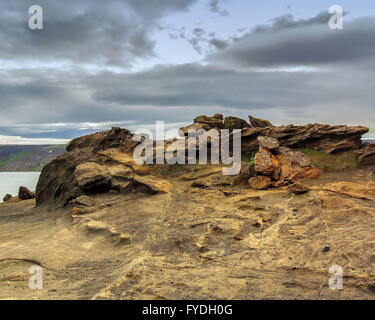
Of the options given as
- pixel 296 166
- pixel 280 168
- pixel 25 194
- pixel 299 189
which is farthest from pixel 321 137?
pixel 25 194

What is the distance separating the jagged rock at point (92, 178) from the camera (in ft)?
66.1

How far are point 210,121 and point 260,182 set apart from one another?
10263 mm

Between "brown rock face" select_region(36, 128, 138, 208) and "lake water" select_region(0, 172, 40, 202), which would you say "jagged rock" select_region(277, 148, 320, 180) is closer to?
"brown rock face" select_region(36, 128, 138, 208)

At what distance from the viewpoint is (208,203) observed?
1738cm

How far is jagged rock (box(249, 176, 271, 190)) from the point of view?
1880 cm

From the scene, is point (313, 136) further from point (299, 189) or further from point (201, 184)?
point (201, 184)

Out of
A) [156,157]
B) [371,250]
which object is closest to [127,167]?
[156,157]

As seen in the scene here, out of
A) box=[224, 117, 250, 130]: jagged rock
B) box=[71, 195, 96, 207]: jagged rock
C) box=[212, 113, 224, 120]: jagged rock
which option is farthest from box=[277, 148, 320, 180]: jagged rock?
box=[71, 195, 96, 207]: jagged rock

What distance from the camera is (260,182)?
62.5 feet

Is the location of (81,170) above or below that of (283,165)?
below

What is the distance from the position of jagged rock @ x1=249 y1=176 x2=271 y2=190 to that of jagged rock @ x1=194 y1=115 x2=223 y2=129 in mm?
9197

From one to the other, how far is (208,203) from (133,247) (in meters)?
6.15

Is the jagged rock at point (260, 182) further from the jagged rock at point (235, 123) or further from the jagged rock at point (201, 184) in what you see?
the jagged rock at point (235, 123)
